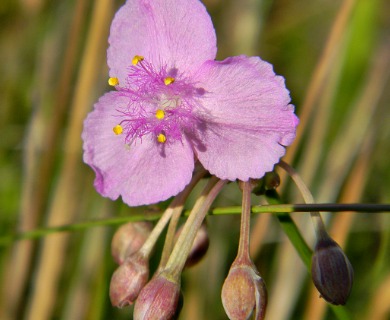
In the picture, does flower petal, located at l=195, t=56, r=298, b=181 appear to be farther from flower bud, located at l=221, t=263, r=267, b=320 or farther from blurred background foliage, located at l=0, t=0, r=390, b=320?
blurred background foliage, located at l=0, t=0, r=390, b=320

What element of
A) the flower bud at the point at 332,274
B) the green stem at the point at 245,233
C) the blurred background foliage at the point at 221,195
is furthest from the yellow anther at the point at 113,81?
the blurred background foliage at the point at 221,195

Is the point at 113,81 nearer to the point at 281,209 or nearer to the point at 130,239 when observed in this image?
the point at 130,239

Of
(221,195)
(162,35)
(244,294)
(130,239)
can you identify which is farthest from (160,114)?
(221,195)

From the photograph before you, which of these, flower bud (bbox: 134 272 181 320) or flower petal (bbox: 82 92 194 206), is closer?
flower bud (bbox: 134 272 181 320)

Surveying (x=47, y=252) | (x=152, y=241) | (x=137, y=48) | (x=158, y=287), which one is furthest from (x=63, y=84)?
(x=158, y=287)

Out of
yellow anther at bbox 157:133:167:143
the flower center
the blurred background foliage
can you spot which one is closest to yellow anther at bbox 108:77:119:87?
the flower center

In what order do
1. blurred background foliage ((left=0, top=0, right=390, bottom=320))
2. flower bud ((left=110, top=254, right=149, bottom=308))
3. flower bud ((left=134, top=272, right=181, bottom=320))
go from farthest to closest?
1. blurred background foliage ((left=0, top=0, right=390, bottom=320))
2. flower bud ((left=110, top=254, right=149, bottom=308))
3. flower bud ((left=134, top=272, right=181, bottom=320))

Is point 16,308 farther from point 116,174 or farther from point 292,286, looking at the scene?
point 116,174
